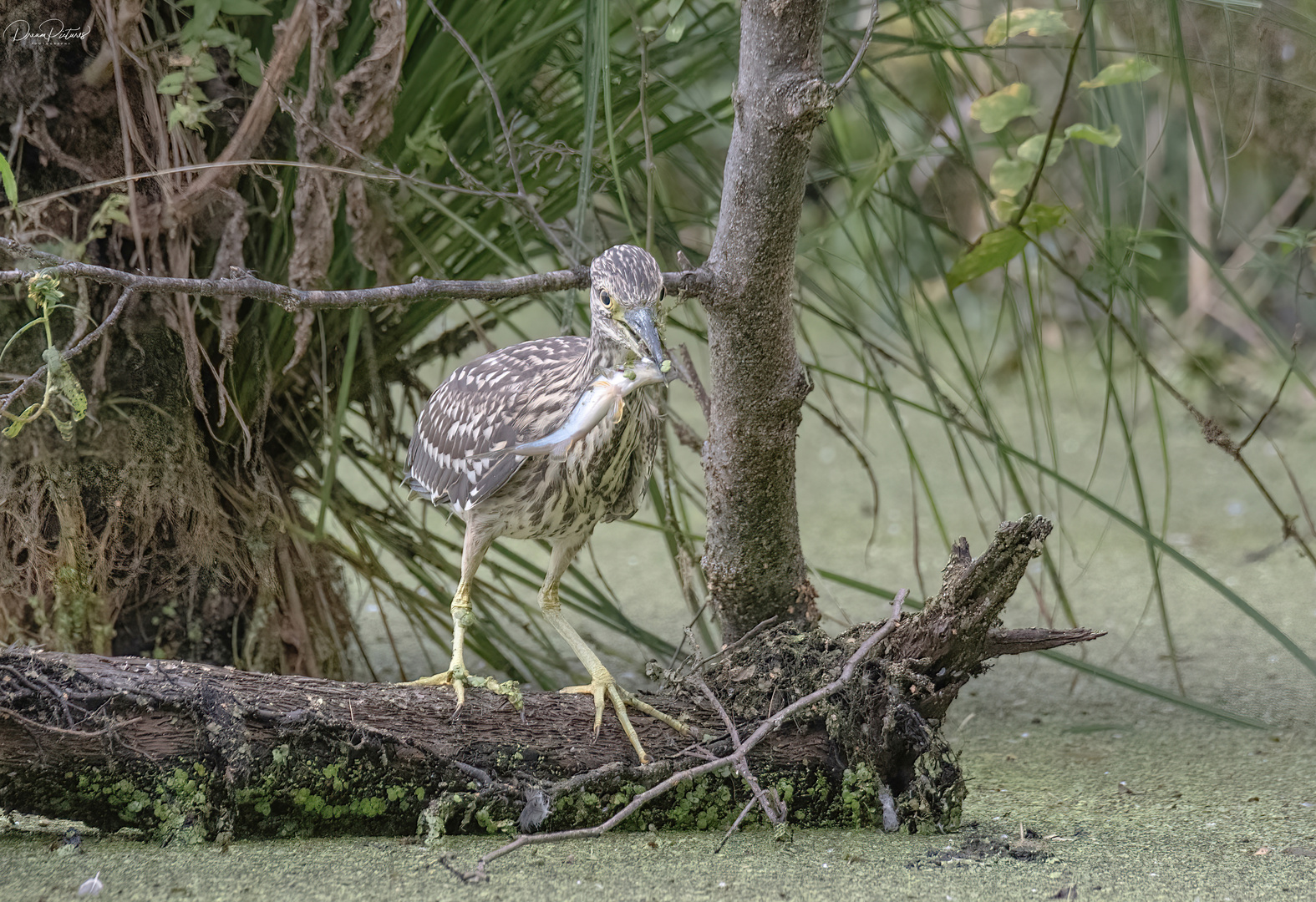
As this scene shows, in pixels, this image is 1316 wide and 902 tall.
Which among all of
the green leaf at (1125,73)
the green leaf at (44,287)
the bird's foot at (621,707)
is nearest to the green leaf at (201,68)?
the green leaf at (44,287)

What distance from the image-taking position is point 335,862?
1.18 m

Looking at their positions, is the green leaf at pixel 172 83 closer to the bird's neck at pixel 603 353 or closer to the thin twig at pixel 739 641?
the bird's neck at pixel 603 353

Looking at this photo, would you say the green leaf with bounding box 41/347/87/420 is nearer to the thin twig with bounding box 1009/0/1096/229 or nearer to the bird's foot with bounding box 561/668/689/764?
the bird's foot with bounding box 561/668/689/764

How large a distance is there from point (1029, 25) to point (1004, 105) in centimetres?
11

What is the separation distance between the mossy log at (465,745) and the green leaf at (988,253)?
463mm

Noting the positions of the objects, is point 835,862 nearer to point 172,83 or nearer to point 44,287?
point 44,287

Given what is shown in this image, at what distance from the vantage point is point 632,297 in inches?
45.4

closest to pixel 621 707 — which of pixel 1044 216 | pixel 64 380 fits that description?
pixel 64 380

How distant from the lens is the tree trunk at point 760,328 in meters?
1.24

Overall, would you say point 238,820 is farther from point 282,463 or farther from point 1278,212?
point 1278,212

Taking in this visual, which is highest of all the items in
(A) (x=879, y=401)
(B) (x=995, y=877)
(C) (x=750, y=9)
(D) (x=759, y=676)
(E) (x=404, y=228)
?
(C) (x=750, y=9)

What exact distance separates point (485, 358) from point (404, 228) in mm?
224

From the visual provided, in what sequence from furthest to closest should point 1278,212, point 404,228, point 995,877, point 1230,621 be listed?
point 1278,212 → point 1230,621 → point 404,228 → point 995,877

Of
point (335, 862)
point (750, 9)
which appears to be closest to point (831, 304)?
point (750, 9)
